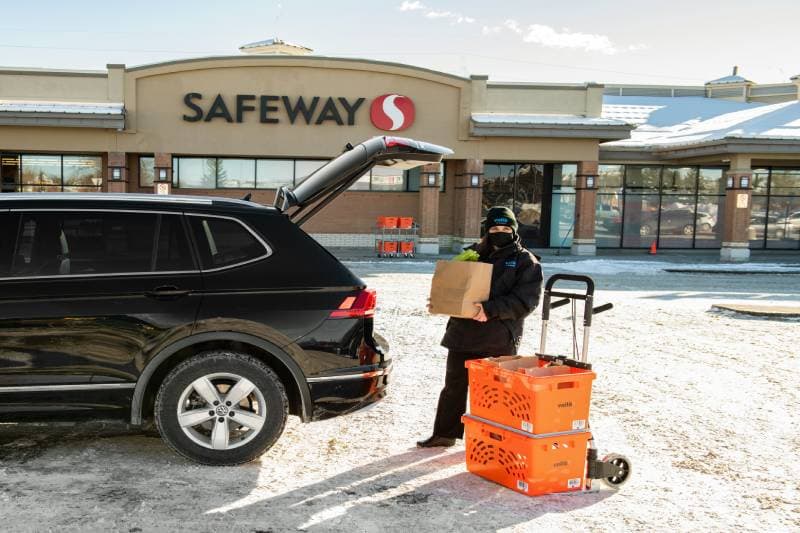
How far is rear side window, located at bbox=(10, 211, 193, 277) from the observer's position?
5.15m

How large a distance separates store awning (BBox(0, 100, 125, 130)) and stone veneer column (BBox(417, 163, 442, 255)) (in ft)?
34.0

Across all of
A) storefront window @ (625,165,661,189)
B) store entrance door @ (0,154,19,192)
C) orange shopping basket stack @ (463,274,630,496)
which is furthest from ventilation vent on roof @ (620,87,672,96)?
orange shopping basket stack @ (463,274,630,496)

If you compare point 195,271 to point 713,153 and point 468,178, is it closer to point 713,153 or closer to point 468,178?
point 468,178

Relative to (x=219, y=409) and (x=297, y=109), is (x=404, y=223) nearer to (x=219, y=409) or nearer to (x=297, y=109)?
(x=297, y=109)

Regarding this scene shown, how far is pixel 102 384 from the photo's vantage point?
507 centimetres

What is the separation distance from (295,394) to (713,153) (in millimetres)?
24675

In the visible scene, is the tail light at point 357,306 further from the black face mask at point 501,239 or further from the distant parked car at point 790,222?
the distant parked car at point 790,222

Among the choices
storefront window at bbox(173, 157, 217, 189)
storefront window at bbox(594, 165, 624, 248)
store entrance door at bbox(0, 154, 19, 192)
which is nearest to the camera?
store entrance door at bbox(0, 154, 19, 192)

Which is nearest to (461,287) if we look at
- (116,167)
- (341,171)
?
(341,171)

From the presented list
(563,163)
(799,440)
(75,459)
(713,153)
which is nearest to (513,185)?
(563,163)

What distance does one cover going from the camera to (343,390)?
5.36 m

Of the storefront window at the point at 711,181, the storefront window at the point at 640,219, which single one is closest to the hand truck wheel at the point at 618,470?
the storefront window at the point at 640,219

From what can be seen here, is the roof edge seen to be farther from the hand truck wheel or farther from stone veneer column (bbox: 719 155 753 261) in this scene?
the hand truck wheel

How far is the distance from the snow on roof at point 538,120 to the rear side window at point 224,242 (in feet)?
72.1
